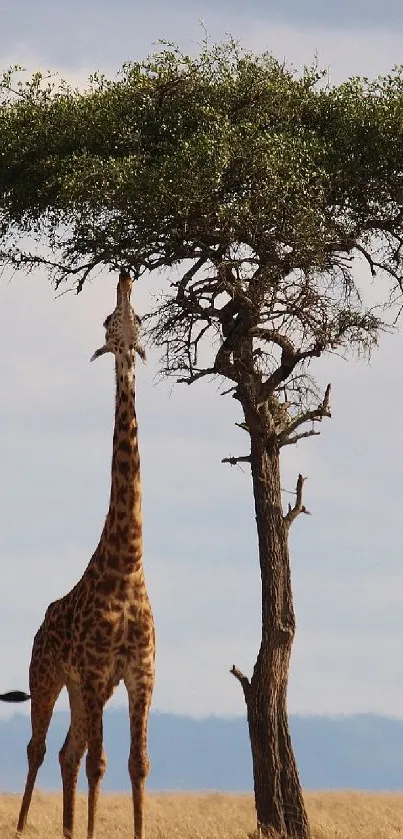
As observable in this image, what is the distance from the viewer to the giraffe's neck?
57.0ft

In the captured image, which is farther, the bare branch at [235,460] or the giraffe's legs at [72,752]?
the bare branch at [235,460]

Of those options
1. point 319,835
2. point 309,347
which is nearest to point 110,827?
point 319,835

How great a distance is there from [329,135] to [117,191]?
15.4 feet

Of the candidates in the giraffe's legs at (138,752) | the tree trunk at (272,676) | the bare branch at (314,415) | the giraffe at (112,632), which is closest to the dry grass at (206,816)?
the tree trunk at (272,676)

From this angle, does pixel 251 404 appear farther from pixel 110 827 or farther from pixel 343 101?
pixel 110 827

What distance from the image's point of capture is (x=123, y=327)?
57.2 feet

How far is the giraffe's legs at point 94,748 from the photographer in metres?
16.6

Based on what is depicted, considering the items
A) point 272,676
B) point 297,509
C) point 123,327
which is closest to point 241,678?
point 272,676

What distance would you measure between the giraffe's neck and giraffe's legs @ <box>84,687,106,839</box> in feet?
5.89

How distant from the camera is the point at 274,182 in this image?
21.4m

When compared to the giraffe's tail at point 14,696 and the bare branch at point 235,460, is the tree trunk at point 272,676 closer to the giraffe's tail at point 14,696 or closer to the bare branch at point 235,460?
the bare branch at point 235,460

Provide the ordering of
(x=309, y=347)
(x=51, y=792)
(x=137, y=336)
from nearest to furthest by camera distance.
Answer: (x=137, y=336) < (x=309, y=347) < (x=51, y=792)

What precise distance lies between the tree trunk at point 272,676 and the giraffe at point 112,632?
13.2 ft

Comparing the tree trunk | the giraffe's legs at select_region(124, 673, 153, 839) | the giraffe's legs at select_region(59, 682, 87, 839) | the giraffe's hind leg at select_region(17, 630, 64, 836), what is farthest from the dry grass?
the giraffe's legs at select_region(124, 673, 153, 839)
